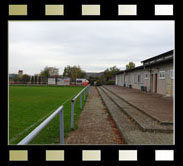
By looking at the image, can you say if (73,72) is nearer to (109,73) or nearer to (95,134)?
(109,73)

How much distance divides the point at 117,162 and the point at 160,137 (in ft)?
9.47

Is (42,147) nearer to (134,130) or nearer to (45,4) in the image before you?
(45,4)

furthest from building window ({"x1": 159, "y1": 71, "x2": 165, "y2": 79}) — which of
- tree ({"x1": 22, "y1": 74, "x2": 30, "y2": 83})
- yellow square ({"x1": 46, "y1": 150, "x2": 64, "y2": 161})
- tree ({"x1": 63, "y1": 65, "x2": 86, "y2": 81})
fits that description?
tree ({"x1": 22, "y1": 74, "x2": 30, "y2": 83})

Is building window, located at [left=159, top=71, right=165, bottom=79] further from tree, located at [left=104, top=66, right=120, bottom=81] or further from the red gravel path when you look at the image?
tree, located at [left=104, top=66, right=120, bottom=81]

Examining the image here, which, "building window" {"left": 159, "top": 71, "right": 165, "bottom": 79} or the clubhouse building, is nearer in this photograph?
the clubhouse building

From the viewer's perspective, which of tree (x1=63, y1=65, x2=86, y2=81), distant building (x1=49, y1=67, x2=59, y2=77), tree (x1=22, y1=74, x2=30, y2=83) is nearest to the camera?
tree (x1=22, y1=74, x2=30, y2=83)

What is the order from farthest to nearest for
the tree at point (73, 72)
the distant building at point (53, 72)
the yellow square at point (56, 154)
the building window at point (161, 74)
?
1. the distant building at point (53, 72)
2. the tree at point (73, 72)
3. the building window at point (161, 74)
4. the yellow square at point (56, 154)

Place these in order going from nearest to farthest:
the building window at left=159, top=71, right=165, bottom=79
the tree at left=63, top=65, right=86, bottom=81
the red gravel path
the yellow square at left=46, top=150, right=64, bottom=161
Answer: the yellow square at left=46, top=150, right=64, bottom=161, the red gravel path, the building window at left=159, top=71, right=165, bottom=79, the tree at left=63, top=65, right=86, bottom=81

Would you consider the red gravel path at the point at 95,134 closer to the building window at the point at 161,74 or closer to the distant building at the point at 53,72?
the building window at the point at 161,74

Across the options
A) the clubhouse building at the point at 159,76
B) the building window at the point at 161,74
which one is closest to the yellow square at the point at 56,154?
the clubhouse building at the point at 159,76

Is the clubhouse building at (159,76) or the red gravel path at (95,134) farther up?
the clubhouse building at (159,76)

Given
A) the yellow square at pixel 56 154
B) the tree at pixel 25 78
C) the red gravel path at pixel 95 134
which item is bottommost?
the red gravel path at pixel 95 134

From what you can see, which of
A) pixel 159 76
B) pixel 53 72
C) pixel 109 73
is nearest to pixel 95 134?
pixel 159 76

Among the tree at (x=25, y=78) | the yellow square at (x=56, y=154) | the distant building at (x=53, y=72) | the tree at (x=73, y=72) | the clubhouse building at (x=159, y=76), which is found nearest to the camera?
the yellow square at (x=56, y=154)
